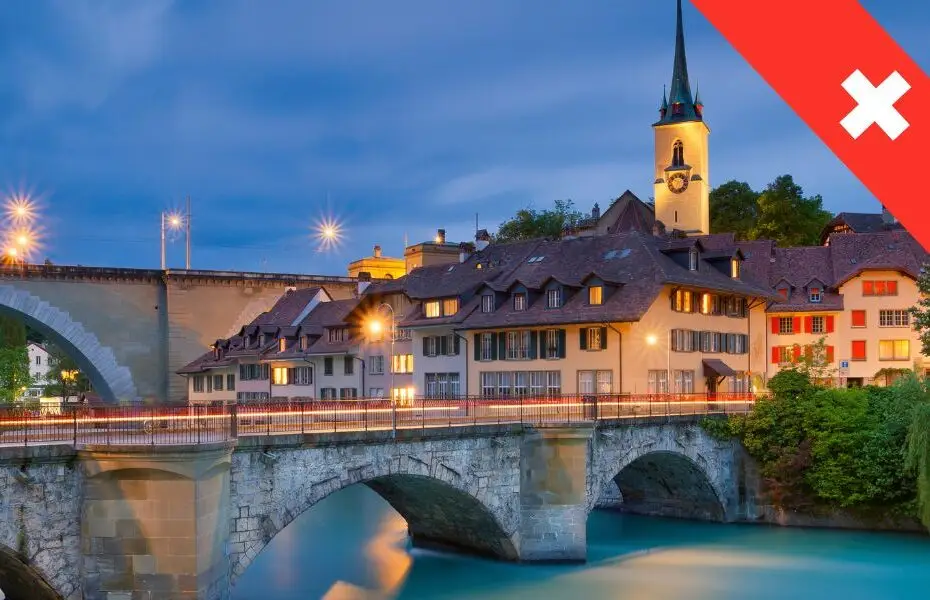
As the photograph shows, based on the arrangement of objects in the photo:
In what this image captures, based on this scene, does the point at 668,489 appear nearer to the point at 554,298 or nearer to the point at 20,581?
the point at 554,298

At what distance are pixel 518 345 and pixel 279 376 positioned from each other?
86.7ft

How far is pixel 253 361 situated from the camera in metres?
78.1

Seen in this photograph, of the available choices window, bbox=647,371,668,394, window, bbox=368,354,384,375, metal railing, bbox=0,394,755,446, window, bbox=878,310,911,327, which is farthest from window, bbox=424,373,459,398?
window, bbox=878,310,911,327

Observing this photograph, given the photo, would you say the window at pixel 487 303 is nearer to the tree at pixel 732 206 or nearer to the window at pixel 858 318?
the window at pixel 858 318

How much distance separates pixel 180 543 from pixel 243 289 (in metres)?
62.3

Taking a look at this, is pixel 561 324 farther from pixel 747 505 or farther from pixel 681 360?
pixel 747 505

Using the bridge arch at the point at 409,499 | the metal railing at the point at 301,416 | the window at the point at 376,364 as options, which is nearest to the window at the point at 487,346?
the window at the point at 376,364

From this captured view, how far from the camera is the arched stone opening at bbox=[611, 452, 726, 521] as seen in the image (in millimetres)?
46906

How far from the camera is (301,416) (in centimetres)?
2977

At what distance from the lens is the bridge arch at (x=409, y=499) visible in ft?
88.9

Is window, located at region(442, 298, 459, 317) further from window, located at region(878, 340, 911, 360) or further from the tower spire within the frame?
the tower spire

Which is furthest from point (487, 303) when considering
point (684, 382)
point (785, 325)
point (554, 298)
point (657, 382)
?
point (785, 325)

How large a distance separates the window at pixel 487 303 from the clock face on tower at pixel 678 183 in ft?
129

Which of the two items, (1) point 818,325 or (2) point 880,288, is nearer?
(2) point 880,288
